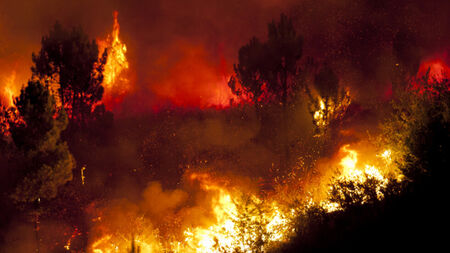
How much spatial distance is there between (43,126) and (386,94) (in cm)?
3864

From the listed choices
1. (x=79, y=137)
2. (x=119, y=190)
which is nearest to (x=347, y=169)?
A: (x=119, y=190)

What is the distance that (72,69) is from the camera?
75.6ft

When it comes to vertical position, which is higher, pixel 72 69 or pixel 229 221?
pixel 72 69

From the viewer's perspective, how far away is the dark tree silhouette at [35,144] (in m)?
16.4

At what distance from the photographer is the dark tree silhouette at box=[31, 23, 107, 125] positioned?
22625 millimetres

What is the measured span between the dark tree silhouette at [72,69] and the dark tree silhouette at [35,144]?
6.49 metres

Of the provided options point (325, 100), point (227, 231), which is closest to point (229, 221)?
point (227, 231)

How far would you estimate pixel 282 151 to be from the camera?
2897 centimetres

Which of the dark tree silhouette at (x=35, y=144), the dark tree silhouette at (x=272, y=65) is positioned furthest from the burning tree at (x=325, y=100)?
the dark tree silhouette at (x=35, y=144)

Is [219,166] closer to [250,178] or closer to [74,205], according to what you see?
[250,178]

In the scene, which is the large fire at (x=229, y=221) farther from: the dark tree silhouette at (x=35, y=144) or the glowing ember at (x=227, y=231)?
the dark tree silhouette at (x=35, y=144)

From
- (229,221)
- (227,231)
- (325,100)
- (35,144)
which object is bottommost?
(227,231)

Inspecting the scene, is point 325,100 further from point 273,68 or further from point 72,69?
point 72,69

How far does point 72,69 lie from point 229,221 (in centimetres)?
1479
